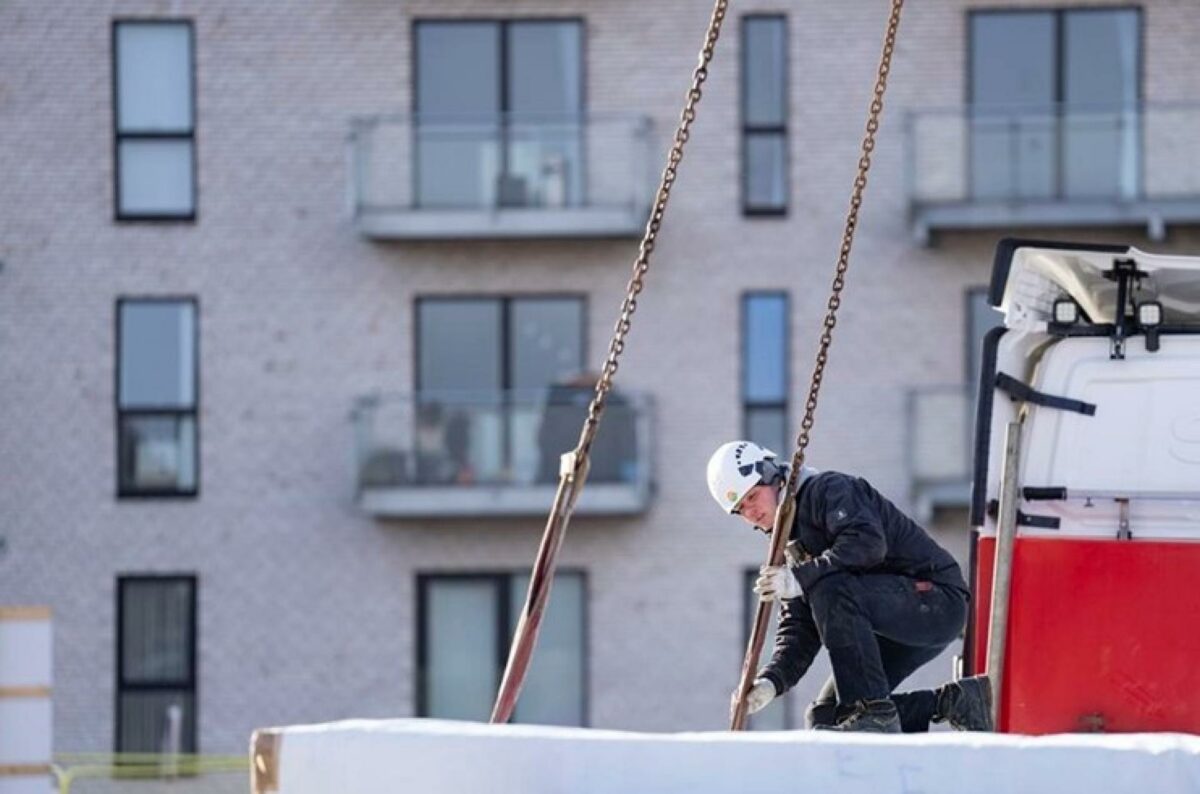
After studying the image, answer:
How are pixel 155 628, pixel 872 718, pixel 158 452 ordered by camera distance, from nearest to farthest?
pixel 872 718 → pixel 155 628 → pixel 158 452

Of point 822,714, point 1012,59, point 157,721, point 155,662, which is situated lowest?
point 157,721

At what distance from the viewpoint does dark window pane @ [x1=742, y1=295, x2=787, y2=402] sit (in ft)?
109

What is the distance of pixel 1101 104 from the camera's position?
32688mm

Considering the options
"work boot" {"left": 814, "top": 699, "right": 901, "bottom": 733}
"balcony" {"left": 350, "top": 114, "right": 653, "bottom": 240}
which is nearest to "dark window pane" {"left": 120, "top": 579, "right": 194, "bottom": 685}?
"balcony" {"left": 350, "top": 114, "right": 653, "bottom": 240}

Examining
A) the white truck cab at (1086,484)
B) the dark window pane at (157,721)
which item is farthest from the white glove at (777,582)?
the dark window pane at (157,721)

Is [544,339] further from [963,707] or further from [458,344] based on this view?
[963,707]

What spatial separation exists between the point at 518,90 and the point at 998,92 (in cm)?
538

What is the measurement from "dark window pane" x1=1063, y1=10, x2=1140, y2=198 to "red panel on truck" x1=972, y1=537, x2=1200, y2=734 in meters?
21.2

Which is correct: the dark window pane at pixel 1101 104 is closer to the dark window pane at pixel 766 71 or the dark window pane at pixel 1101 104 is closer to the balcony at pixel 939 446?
the balcony at pixel 939 446

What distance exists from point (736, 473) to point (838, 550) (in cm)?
44

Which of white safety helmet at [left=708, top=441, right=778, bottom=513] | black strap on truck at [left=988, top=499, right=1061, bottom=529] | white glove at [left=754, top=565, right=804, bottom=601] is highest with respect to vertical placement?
white safety helmet at [left=708, top=441, right=778, bottom=513]

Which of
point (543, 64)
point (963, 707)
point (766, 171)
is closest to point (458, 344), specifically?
point (543, 64)

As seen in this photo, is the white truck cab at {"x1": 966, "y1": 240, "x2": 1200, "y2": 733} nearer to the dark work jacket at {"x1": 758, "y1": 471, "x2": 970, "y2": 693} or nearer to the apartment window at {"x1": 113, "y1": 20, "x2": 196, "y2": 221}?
the dark work jacket at {"x1": 758, "y1": 471, "x2": 970, "y2": 693}

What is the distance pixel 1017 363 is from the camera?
11.7m
